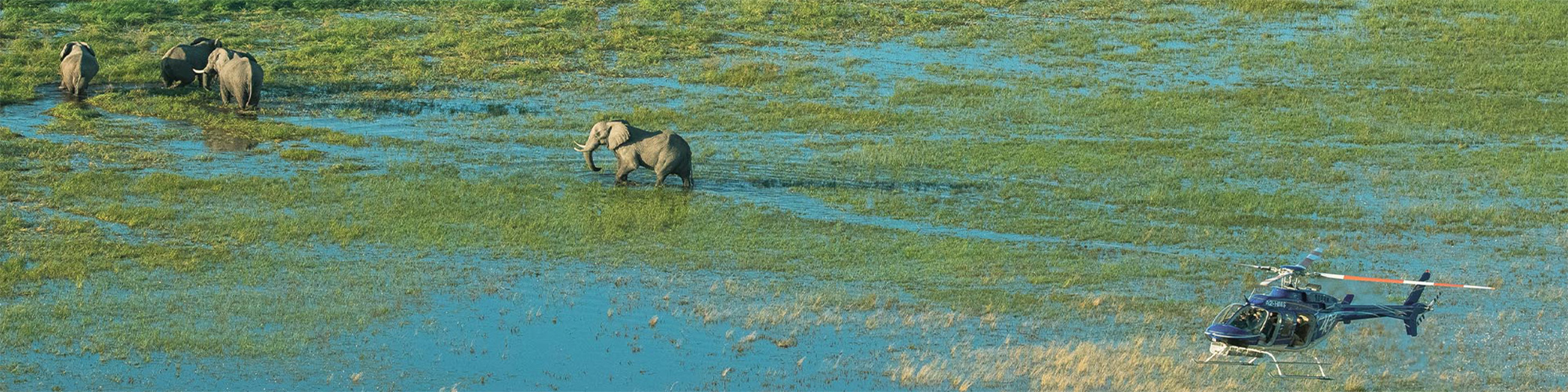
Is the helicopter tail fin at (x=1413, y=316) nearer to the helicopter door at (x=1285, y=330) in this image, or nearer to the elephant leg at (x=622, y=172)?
the helicopter door at (x=1285, y=330)

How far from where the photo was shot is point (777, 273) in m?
22.5

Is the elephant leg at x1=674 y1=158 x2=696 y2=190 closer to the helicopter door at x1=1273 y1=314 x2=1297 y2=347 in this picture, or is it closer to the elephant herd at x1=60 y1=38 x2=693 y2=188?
the elephant herd at x1=60 y1=38 x2=693 y2=188

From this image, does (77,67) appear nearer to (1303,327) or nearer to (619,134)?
(619,134)

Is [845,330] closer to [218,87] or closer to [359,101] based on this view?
[359,101]

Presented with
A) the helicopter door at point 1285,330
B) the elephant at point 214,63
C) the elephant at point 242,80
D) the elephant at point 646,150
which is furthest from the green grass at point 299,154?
the helicopter door at point 1285,330

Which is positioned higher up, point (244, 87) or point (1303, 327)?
point (1303, 327)

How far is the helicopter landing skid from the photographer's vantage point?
17578 millimetres

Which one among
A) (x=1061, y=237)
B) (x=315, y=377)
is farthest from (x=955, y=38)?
(x=315, y=377)

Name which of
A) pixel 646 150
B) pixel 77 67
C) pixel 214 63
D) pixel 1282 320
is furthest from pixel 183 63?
pixel 1282 320

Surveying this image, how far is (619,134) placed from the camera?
26.9 metres

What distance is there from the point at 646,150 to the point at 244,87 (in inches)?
377

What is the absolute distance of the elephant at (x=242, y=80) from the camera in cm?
3231

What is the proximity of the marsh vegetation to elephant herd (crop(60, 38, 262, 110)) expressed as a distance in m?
0.52

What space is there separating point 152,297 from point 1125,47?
26.2 metres
